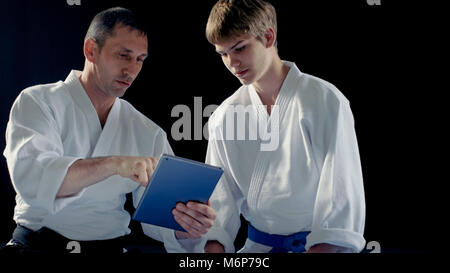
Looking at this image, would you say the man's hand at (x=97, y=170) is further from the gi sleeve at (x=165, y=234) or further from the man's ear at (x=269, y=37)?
the man's ear at (x=269, y=37)

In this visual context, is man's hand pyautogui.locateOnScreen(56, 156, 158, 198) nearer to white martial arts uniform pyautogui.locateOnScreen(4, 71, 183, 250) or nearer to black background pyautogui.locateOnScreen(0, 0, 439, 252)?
white martial arts uniform pyautogui.locateOnScreen(4, 71, 183, 250)

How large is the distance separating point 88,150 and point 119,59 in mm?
427

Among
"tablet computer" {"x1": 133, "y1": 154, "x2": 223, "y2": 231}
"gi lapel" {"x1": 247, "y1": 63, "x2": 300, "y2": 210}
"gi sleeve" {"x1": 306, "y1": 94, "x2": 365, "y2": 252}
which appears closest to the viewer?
"tablet computer" {"x1": 133, "y1": 154, "x2": 223, "y2": 231}

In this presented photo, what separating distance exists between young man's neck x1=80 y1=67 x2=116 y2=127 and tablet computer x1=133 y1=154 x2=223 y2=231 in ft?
1.88

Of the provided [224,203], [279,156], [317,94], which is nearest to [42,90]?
[224,203]

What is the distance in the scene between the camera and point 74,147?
6.91ft

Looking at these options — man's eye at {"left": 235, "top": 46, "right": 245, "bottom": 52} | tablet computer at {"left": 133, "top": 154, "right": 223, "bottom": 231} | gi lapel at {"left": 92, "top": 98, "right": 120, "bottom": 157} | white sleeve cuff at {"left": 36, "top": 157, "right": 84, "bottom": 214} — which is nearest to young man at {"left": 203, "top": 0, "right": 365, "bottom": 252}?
man's eye at {"left": 235, "top": 46, "right": 245, "bottom": 52}

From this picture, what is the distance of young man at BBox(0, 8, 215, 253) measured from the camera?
5.82ft

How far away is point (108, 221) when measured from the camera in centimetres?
214

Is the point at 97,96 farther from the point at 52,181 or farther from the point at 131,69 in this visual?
the point at 52,181

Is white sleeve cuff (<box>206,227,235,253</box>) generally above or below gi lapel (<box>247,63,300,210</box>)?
below

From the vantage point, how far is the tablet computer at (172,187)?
A: 1.68 m
